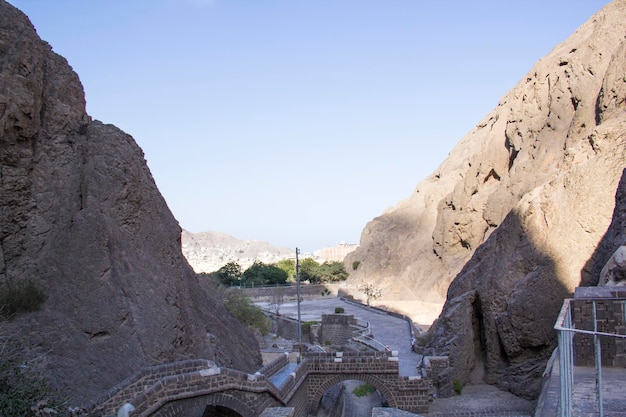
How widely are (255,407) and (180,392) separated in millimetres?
2900

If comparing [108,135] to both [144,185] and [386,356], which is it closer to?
[144,185]

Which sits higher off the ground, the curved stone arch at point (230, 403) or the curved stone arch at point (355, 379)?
the curved stone arch at point (230, 403)

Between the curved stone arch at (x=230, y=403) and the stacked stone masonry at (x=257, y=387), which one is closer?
the stacked stone masonry at (x=257, y=387)

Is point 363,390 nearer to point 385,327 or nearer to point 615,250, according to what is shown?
point 385,327

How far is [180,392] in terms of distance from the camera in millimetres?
14016

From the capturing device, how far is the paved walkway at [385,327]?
28.1m

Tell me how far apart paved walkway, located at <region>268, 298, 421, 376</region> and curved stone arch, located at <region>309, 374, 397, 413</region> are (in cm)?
157

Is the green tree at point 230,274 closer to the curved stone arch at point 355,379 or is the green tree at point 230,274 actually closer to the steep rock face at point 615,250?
the curved stone arch at point 355,379

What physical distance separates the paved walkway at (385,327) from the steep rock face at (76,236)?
11.7 metres

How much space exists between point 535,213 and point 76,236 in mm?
17041

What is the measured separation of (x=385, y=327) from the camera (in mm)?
40281

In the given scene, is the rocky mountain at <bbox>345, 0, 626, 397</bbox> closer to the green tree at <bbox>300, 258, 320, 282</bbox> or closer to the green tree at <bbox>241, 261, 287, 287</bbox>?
the green tree at <bbox>241, 261, 287, 287</bbox>

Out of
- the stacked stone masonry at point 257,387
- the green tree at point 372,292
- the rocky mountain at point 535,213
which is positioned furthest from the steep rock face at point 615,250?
the green tree at point 372,292

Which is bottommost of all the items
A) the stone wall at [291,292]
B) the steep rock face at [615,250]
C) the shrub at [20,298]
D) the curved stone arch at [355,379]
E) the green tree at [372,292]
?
the curved stone arch at [355,379]
